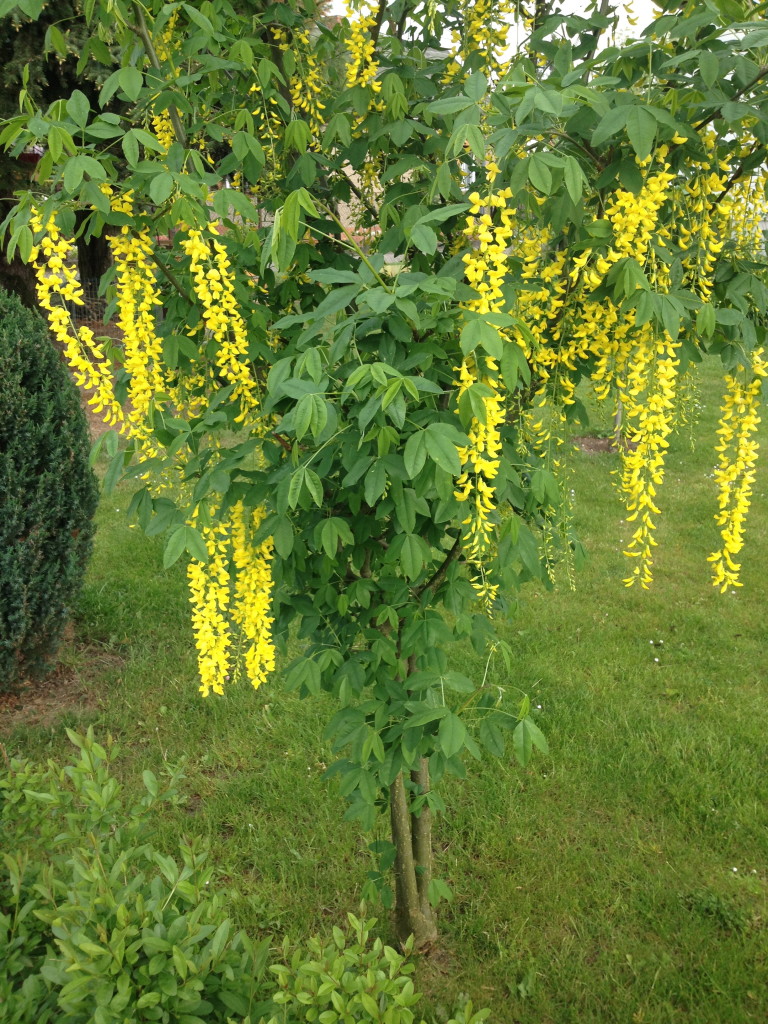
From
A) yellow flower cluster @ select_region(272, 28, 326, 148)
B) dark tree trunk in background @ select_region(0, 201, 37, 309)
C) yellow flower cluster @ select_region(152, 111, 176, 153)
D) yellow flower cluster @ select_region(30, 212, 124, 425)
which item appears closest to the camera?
yellow flower cluster @ select_region(30, 212, 124, 425)

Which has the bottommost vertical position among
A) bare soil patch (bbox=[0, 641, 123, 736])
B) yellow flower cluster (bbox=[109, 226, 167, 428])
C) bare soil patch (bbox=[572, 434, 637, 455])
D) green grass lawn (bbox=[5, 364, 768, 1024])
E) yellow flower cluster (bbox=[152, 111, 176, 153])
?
bare soil patch (bbox=[0, 641, 123, 736])

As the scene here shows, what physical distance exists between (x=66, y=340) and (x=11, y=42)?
8.16m

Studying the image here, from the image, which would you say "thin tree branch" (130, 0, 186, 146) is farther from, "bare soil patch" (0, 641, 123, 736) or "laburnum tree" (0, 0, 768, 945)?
"bare soil patch" (0, 641, 123, 736)

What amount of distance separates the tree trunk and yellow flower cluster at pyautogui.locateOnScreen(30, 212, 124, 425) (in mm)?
1358

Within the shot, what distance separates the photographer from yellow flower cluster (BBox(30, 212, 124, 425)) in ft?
5.62

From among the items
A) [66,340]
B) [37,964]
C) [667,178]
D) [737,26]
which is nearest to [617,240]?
[667,178]

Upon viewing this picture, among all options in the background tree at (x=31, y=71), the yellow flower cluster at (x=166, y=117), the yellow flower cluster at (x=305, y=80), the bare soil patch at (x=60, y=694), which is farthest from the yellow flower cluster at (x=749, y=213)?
the background tree at (x=31, y=71)

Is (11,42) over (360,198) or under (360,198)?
over

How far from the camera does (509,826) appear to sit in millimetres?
3252

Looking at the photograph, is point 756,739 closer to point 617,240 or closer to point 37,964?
point 617,240

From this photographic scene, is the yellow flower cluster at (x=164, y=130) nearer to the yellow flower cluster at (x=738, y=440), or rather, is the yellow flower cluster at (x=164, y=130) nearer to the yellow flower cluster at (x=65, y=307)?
the yellow flower cluster at (x=65, y=307)

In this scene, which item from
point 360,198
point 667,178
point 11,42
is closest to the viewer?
point 667,178

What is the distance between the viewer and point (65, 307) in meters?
1.82

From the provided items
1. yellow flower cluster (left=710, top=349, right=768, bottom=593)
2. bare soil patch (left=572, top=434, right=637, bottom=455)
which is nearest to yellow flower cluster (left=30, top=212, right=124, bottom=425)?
yellow flower cluster (left=710, top=349, right=768, bottom=593)
